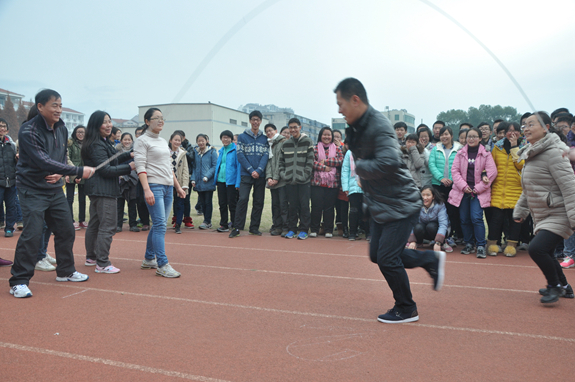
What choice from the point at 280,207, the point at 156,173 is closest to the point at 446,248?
the point at 280,207

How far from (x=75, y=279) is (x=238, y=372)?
3.55m

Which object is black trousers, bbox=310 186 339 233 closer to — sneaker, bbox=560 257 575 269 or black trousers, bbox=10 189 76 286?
sneaker, bbox=560 257 575 269

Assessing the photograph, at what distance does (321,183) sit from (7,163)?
268 inches

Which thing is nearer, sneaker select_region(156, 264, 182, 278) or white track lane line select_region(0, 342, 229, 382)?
white track lane line select_region(0, 342, 229, 382)

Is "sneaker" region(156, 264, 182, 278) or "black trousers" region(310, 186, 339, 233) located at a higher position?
"black trousers" region(310, 186, 339, 233)

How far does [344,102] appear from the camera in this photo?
420 centimetres

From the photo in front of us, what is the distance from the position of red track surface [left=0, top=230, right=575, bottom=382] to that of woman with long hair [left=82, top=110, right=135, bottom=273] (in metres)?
0.45

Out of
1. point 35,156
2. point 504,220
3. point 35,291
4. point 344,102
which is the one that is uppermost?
point 344,102

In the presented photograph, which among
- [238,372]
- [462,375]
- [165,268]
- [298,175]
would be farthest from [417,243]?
[238,372]

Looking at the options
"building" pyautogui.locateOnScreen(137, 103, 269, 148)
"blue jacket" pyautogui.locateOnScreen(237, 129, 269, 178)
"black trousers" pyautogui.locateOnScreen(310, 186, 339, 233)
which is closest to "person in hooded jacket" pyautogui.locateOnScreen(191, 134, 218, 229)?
"building" pyautogui.locateOnScreen(137, 103, 269, 148)

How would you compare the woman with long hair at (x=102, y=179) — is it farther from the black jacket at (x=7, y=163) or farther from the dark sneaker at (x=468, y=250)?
the dark sneaker at (x=468, y=250)

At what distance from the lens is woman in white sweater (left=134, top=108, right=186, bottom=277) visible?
5.88 m

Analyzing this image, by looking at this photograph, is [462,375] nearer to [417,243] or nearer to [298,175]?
[417,243]

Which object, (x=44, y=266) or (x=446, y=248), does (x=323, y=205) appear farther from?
(x=44, y=266)
